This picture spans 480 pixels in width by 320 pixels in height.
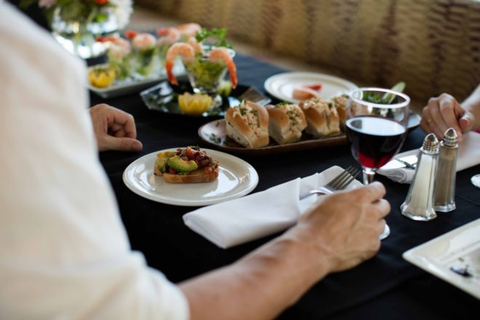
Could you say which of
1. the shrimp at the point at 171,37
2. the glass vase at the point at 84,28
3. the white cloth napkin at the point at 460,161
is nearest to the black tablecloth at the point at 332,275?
the white cloth napkin at the point at 460,161

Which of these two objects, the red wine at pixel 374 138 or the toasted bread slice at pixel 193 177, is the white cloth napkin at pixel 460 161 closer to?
the red wine at pixel 374 138

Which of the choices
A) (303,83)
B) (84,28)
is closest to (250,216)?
(303,83)

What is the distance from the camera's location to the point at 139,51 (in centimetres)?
213

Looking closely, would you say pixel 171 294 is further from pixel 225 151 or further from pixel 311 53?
pixel 311 53

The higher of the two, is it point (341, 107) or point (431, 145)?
point (431, 145)

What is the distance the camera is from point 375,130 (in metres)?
1.17

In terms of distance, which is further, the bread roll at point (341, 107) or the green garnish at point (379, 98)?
the bread roll at point (341, 107)

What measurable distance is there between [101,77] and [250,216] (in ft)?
3.26

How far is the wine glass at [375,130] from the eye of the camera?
115 cm

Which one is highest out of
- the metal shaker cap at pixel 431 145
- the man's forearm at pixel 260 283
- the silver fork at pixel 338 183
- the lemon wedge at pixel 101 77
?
the metal shaker cap at pixel 431 145

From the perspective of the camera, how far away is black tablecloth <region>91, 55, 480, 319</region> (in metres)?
0.97

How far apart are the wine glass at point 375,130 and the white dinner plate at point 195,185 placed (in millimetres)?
252

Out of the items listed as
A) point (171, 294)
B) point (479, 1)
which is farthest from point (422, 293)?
point (479, 1)

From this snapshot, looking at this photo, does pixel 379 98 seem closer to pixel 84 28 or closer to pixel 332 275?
pixel 332 275
